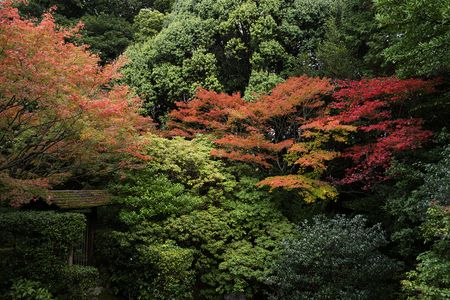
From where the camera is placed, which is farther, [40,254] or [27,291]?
[40,254]

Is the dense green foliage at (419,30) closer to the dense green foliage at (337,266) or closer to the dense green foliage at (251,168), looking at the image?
the dense green foliage at (251,168)

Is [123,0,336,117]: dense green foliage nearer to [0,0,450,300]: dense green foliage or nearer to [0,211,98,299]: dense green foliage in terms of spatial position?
[0,0,450,300]: dense green foliage

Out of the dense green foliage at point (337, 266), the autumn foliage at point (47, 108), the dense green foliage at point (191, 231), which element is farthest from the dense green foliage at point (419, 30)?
the autumn foliage at point (47, 108)

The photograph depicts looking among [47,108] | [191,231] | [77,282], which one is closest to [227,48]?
[191,231]

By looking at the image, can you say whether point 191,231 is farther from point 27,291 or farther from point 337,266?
point 27,291

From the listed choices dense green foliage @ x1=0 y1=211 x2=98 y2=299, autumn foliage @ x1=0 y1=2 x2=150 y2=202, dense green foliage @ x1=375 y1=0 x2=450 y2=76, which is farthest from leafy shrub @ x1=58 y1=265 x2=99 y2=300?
dense green foliage @ x1=375 y1=0 x2=450 y2=76

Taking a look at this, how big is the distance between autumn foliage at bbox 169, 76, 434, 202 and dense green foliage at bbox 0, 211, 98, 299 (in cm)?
603

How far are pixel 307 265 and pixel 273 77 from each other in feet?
29.1

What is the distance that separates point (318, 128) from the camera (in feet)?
38.7

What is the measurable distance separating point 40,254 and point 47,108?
3.41 m

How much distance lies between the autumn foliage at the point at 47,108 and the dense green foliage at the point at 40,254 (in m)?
0.68

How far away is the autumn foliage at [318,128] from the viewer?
11.4 m

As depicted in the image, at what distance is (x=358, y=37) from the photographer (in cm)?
1532

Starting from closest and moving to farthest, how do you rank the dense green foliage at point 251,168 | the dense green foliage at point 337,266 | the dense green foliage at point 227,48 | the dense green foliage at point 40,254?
the dense green foliage at point 40,254 < the dense green foliage at point 251,168 < the dense green foliage at point 337,266 < the dense green foliage at point 227,48
